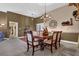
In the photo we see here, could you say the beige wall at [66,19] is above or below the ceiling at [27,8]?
below

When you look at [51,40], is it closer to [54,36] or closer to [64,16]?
[54,36]

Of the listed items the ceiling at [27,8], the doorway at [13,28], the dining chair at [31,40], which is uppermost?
the ceiling at [27,8]

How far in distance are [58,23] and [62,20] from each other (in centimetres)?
10

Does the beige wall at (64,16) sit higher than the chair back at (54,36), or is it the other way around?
the beige wall at (64,16)

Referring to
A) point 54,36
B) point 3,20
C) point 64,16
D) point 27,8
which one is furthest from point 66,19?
point 3,20

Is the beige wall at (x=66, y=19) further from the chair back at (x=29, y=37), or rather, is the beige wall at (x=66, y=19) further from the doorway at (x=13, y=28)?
the doorway at (x=13, y=28)

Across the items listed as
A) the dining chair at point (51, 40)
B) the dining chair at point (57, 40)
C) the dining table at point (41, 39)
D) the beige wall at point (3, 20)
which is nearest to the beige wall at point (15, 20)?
the beige wall at point (3, 20)

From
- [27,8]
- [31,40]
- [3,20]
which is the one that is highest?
[27,8]

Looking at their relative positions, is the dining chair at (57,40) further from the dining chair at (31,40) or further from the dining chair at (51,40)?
the dining chair at (31,40)

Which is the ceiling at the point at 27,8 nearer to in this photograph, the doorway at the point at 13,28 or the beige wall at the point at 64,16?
the beige wall at the point at 64,16

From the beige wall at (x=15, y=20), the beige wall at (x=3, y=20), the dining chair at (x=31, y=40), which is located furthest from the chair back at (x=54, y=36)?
the beige wall at (x=3, y=20)

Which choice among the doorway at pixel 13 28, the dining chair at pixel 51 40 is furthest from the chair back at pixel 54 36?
the doorway at pixel 13 28

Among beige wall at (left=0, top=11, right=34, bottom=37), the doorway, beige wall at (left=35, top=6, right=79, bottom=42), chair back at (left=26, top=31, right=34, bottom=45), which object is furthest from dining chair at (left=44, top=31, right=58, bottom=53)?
the doorway

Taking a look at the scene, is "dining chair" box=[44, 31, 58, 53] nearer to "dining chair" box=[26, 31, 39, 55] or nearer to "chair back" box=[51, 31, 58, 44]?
"chair back" box=[51, 31, 58, 44]
